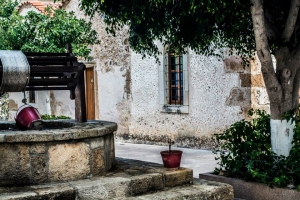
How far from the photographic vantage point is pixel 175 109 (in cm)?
1320

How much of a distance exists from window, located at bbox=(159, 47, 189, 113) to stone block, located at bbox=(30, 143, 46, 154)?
7232 millimetres

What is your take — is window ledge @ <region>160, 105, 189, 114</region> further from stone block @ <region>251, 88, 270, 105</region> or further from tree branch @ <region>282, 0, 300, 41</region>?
tree branch @ <region>282, 0, 300, 41</region>

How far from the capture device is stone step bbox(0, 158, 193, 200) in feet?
18.3

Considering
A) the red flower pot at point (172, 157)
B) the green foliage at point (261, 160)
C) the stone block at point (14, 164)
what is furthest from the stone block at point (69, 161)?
the green foliage at point (261, 160)

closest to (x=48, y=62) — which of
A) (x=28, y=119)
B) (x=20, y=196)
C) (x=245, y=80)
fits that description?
(x=28, y=119)

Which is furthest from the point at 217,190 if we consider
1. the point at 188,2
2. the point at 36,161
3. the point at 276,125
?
the point at 188,2

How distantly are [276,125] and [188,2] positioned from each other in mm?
2070

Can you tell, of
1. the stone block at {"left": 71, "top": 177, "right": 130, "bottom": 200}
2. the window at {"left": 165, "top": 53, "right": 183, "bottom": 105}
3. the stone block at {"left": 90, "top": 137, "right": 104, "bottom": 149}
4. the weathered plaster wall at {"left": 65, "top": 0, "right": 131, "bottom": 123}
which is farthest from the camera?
the weathered plaster wall at {"left": 65, "top": 0, "right": 131, "bottom": 123}

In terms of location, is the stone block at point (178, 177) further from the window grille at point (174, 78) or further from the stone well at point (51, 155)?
the window grille at point (174, 78)

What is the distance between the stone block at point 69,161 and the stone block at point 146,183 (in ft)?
1.91

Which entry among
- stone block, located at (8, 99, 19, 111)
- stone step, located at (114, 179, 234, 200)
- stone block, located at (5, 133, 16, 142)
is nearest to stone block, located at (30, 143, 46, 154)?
stone block, located at (5, 133, 16, 142)

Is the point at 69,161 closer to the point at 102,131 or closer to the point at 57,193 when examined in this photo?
the point at 102,131

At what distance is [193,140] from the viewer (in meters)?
12.7

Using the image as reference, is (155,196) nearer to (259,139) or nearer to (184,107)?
(259,139)
